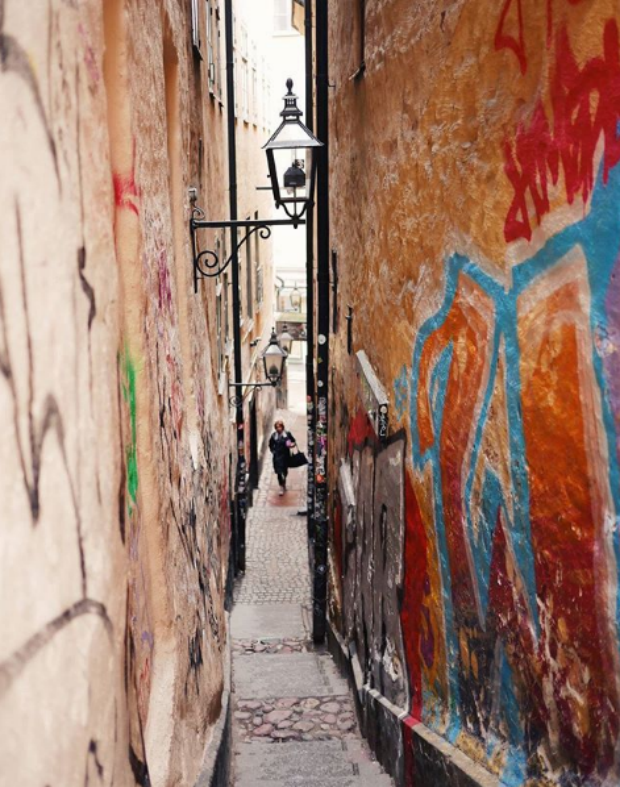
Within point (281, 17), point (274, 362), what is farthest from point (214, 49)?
point (281, 17)

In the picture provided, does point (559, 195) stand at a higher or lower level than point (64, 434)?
higher

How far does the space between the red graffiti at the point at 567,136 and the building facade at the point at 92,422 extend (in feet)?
5.09

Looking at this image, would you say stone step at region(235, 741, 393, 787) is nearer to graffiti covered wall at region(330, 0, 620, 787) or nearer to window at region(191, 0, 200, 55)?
graffiti covered wall at region(330, 0, 620, 787)

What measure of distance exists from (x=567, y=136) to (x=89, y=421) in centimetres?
189

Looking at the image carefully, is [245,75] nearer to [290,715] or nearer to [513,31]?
[290,715]

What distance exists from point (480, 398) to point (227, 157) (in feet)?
32.0

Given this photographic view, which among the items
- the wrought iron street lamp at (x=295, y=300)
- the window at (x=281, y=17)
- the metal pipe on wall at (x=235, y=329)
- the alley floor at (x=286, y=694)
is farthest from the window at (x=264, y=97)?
the alley floor at (x=286, y=694)

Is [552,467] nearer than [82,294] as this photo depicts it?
No

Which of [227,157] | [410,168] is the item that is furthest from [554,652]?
[227,157]

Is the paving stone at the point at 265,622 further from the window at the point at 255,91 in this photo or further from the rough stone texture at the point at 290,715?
the window at the point at 255,91

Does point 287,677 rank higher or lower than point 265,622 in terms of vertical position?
higher

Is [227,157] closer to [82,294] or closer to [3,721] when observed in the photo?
[82,294]

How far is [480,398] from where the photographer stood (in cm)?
404

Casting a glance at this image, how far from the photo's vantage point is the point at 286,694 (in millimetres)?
7750
